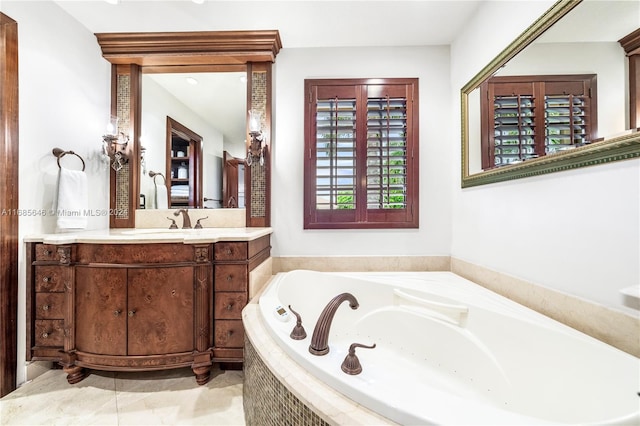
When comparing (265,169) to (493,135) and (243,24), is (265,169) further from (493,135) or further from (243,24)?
(493,135)

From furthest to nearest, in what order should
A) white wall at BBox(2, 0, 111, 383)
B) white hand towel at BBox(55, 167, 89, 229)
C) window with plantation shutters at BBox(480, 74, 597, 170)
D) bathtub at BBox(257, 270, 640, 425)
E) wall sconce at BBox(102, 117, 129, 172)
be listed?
1. wall sconce at BBox(102, 117, 129, 172)
2. white hand towel at BBox(55, 167, 89, 229)
3. white wall at BBox(2, 0, 111, 383)
4. window with plantation shutters at BBox(480, 74, 597, 170)
5. bathtub at BBox(257, 270, 640, 425)

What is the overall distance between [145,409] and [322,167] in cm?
185

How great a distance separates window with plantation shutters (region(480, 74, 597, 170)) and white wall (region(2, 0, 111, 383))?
9.31ft

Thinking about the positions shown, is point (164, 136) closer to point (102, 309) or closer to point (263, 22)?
point (263, 22)

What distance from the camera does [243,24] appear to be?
6.12 feet

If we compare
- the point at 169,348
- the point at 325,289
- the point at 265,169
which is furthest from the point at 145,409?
the point at 265,169

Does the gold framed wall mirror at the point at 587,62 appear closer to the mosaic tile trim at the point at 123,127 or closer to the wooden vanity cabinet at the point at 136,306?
the wooden vanity cabinet at the point at 136,306

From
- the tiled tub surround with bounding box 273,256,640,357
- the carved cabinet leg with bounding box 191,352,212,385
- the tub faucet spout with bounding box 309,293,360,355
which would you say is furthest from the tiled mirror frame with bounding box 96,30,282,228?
the tub faucet spout with bounding box 309,293,360,355

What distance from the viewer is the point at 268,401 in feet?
3.01

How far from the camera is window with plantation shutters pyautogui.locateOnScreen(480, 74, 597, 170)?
3.39ft

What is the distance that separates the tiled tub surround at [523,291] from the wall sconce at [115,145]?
1493 millimetres

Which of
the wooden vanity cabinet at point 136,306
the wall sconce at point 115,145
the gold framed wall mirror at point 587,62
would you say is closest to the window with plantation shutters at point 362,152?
the gold framed wall mirror at point 587,62

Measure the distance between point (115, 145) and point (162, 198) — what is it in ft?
1.76

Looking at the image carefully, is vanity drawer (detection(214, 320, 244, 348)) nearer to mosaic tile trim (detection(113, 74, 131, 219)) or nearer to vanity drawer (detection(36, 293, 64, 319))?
vanity drawer (detection(36, 293, 64, 319))
